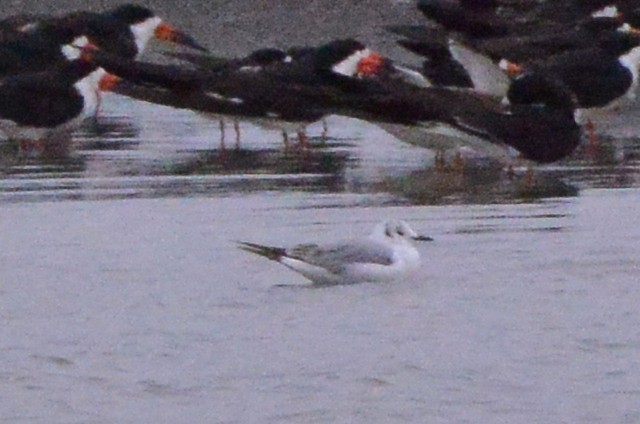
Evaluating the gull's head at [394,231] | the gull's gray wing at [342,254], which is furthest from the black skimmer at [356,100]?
the gull's gray wing at [342,254]

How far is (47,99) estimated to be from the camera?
16.4 meters

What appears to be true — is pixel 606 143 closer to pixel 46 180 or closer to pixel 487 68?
pixel 487 68

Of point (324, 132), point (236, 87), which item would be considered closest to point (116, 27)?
point (324, 132)

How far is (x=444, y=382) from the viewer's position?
361 inches

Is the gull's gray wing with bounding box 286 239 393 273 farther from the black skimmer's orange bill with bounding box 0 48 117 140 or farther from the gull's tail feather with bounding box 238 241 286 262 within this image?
the black skimmer's orange bill with bounding box 0 48 117 140

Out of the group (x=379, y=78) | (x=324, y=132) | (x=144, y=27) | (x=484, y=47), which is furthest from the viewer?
(x=144, y=27)

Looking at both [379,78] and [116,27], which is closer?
[379,78]

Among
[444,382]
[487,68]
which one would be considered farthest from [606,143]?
[444,382]

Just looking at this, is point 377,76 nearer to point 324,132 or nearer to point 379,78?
point 324,132


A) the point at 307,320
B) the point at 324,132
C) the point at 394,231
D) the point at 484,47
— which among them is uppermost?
the point at 484,47

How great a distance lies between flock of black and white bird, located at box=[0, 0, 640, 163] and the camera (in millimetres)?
14727

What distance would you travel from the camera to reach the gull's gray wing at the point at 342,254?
35.7 ft

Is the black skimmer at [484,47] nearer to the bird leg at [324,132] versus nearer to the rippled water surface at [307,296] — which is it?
the bird leg at [324,132]

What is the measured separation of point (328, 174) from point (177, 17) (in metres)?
9.70
